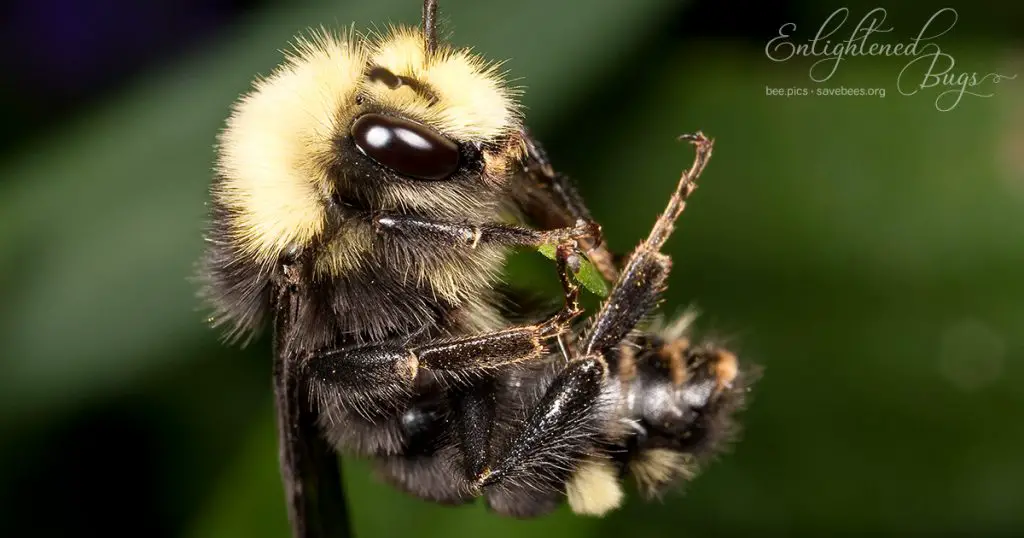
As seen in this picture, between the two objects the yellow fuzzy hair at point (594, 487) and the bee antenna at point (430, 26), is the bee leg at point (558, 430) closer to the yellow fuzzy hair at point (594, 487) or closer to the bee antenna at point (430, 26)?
the yellow fuzzy hair at point (594, 487)

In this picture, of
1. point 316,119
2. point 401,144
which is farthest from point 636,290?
point 316,119

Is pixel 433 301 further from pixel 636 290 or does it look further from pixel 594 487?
pixel 594 487

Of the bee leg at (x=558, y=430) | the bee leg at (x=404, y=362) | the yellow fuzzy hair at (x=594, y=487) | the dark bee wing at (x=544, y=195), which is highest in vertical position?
the dark bee wing at (x=544, y=195)

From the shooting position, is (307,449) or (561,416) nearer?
(561,416)

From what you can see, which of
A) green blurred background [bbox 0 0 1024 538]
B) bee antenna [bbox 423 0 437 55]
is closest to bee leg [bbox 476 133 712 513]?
bee antenna [bbox 423 0 437 55]

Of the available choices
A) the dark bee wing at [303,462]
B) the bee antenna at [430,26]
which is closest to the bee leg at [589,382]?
the dark bee wing at [303,462]

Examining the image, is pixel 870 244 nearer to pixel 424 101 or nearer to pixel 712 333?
pixel 712 333

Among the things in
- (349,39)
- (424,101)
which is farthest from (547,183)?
(349,39)
